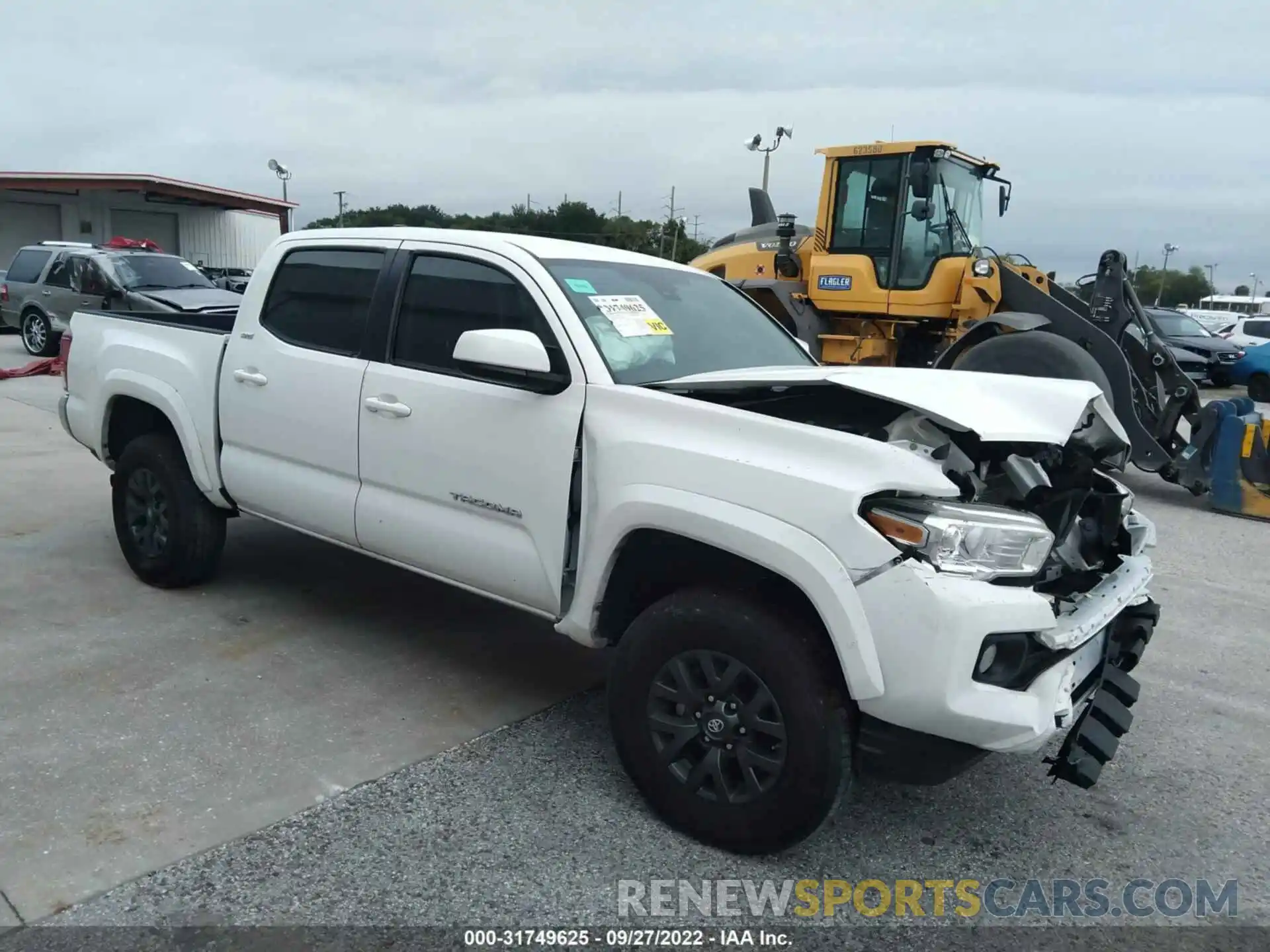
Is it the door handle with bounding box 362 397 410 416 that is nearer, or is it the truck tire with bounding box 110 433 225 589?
the door handle with bounding box 362 397 410 416

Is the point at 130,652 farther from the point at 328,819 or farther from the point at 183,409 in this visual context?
the point at 328,819

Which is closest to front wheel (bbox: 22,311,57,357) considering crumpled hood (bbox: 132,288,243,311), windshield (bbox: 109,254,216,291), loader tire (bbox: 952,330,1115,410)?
windshield (bbox: 109,254,216,291)

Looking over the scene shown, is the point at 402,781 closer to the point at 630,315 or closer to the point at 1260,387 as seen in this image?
the point at 630,315

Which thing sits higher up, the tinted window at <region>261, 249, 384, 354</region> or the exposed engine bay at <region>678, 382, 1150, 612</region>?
the tinted window at <region>261, 249, 384, 354</region>

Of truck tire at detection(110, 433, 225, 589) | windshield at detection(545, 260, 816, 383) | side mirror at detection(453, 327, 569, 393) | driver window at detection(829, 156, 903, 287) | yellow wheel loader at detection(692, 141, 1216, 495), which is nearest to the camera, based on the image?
side mirror at detection(453, 327, 569, 393)

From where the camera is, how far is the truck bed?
481 cm

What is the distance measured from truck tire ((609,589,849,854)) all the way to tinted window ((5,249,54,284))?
17195 mm

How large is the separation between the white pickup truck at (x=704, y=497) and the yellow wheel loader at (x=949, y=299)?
17.4 ft

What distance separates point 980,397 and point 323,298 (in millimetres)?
2860

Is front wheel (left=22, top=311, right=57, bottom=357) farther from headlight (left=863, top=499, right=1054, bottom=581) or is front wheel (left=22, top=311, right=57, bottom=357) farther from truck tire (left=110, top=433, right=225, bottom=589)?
headlight (left=863, top=499, right=1054, bottom=581)

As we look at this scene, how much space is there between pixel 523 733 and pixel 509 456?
1.11m

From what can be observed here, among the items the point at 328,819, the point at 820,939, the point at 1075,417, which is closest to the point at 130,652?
the point at 328,819

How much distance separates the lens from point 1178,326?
23.5 metres

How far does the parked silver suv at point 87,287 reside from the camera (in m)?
14.4
